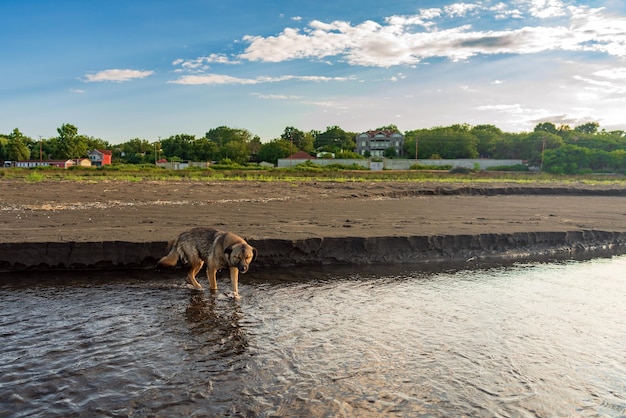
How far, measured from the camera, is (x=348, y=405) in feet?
16.0

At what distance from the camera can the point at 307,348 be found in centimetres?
634

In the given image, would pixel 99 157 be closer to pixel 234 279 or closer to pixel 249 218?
pixel 249 218

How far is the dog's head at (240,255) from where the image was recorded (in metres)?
7.75

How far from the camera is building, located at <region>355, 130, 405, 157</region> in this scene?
412 ft

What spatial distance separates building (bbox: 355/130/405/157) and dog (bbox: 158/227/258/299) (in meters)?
117

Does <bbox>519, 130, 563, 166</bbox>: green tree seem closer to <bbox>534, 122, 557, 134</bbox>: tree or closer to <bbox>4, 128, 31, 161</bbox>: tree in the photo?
<bbox>534, 122, 557, 134</bbox>: tree

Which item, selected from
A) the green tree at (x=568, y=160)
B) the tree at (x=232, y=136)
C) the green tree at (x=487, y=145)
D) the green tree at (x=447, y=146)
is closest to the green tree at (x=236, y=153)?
the tree at (x=232, y=136)

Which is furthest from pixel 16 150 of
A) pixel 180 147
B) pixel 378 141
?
pixel 378 141

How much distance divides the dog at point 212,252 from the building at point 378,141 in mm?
116593

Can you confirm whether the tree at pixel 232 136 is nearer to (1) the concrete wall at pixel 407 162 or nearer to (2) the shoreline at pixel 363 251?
(1) the concrete wall at pixel 407 162

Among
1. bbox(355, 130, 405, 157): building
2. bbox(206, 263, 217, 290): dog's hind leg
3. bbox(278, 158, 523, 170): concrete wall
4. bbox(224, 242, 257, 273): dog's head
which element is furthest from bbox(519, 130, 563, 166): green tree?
bbox(224, 242, 257, 273): dog's head

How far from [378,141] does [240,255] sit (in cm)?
12156

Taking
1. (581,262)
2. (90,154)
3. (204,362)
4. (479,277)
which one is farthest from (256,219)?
(90,154)

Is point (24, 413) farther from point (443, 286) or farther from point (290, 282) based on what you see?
point (443, 286)
